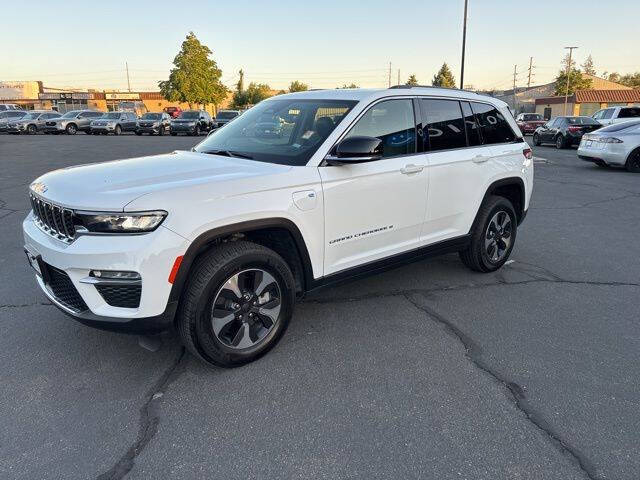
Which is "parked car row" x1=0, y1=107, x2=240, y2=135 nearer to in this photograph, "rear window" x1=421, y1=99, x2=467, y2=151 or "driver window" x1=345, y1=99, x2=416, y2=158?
"rear window" x1=421, y1=99, x2=467, y2=151

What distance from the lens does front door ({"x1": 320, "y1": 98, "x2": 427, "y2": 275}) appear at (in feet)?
11.4

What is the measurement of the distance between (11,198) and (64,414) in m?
7.86

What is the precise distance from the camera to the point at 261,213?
120 inches

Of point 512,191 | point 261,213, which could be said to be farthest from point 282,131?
point 512,191

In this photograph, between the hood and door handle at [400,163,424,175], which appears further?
door handle at [400,163,424,175]

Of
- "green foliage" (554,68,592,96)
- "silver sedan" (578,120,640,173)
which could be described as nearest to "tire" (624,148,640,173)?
Result: "silver sedan" (578,120,640,173)

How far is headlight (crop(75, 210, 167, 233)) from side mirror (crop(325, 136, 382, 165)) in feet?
4.27

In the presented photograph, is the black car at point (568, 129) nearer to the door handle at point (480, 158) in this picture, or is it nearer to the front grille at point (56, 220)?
the door handle at point (480, 158)

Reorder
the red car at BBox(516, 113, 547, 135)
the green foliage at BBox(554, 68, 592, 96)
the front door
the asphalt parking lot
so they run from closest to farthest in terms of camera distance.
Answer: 1. the asphalt parking lot
2. the front door
3. the red car at BBox(516, 113, 547, 135)
4. the green foliage at BBox(554, 68, 592, 96)

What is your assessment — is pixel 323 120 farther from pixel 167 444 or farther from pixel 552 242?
pixel 552 242

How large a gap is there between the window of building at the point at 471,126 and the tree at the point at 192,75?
5053 cm

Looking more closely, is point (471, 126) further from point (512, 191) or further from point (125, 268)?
point (125, 268)

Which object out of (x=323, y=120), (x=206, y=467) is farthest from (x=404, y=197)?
(x=206, y=467)

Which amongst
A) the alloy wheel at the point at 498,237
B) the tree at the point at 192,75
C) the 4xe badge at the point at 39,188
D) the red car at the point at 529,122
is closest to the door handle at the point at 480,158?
the alloy wheel at the point at 498,237
